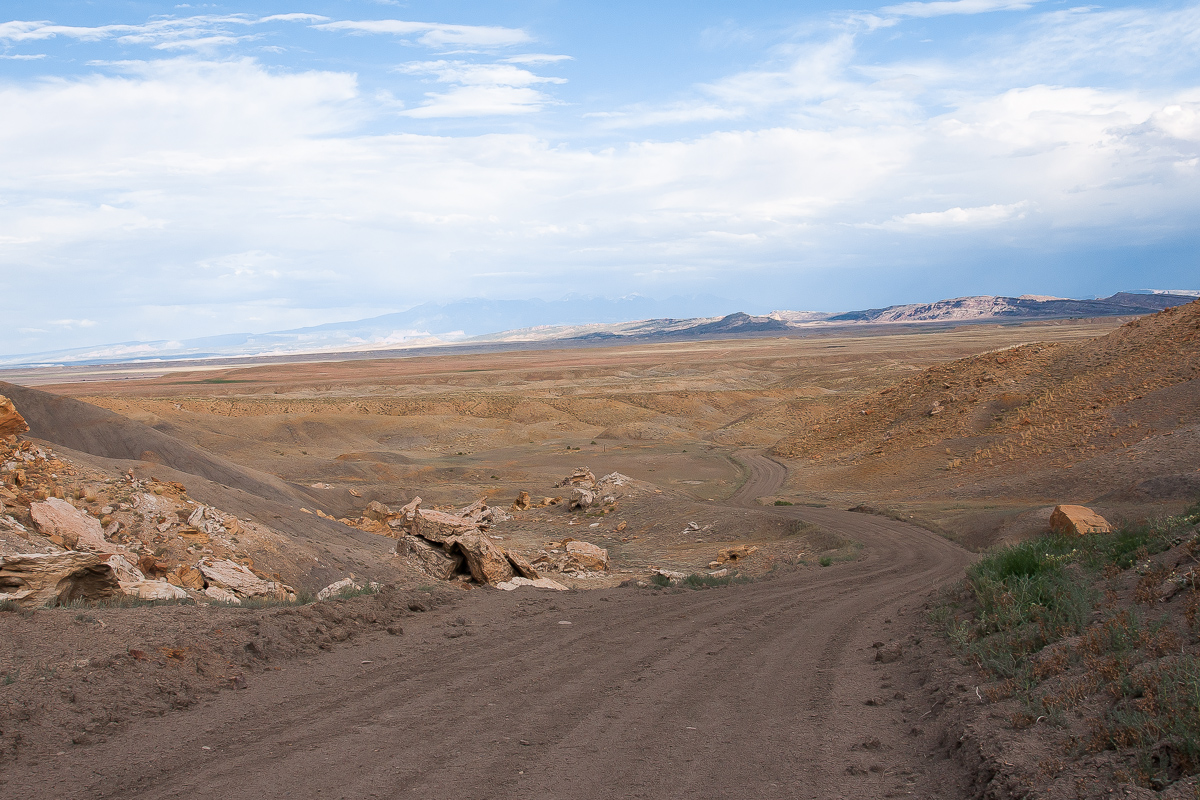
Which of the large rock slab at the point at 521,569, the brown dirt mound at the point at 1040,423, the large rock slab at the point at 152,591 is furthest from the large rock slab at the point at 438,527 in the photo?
the brown dirt mound at the point at 1040,423

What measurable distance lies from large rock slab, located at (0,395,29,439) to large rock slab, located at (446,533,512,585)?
31.1ft

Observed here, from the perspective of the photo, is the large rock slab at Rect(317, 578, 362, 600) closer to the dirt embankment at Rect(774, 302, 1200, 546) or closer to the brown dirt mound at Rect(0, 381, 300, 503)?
the brown dirt mound at Rect(0, 381, 300, 503)

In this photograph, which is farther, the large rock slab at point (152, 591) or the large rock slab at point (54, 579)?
the large rock slab at point (152, 591)

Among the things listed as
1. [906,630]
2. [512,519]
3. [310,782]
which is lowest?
[512,519]

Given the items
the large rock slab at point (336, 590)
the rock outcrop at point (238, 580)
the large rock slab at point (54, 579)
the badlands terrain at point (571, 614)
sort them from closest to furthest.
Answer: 1. the badlands terrain at point (571, 614)
2. the large rock slab at point (54, 579)
3. the large rock slab at point (336, 590)
4. the rock outcrop at point (238, 580)

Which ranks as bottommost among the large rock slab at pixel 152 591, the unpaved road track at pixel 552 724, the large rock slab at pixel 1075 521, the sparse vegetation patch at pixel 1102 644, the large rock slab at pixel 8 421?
the large rock slab at pixel 1075 521

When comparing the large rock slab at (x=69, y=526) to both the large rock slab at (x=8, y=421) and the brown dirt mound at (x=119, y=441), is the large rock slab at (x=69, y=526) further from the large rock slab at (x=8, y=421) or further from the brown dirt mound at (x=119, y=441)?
the brown dirt mound at (x=119, y=441)

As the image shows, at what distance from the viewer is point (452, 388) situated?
326 ft

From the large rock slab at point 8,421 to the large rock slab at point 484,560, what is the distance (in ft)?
31.1

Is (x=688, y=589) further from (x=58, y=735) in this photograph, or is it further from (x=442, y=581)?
(x=58, y=735)

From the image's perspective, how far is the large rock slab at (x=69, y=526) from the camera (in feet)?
40.4

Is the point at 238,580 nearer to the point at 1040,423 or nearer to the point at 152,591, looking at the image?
the point at 152,591

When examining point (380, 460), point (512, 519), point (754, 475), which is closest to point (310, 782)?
point (512, 519)

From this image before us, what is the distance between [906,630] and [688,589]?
5.48 meters
